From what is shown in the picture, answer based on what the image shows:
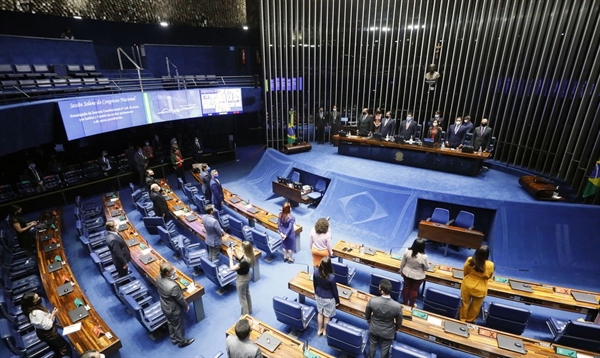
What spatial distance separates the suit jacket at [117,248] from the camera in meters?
5.58

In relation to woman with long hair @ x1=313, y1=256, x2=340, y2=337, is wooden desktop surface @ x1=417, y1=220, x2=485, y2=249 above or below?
below

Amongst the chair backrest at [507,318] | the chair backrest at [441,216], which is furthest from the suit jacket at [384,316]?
the chair backrest at [441,216]

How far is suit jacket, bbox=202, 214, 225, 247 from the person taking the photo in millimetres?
6047

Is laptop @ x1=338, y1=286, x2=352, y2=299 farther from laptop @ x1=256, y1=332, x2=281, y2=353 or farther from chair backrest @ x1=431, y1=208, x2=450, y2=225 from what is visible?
chair backrest @ x1=431, y1=208, x2=450, y2=225

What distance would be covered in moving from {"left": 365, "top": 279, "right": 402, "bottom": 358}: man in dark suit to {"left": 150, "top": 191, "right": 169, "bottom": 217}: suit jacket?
614 centimetres

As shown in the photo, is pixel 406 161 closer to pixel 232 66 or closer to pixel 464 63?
pixel 464 63

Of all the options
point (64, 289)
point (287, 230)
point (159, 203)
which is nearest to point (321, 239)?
point (287, 230)

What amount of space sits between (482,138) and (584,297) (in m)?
5.78

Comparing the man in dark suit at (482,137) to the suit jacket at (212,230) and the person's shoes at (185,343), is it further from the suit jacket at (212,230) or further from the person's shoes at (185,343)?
the person's shoes at (185,343)

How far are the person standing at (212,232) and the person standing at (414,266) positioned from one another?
3641mm

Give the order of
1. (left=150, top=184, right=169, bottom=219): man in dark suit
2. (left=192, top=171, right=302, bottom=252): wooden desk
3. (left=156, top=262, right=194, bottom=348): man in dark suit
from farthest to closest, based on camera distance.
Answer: (left=150, top=184, right=169, bottom=219): man in dark suit → (left=192, top=171, right=302, bottom=252): wooden desk → (left=156, top=262, right=194, bottom=348): man in dark suit

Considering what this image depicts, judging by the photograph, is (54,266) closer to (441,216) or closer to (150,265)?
(150,265)

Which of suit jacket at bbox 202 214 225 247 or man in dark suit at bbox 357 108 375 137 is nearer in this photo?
suit jacket at bbox 202 214 225 247

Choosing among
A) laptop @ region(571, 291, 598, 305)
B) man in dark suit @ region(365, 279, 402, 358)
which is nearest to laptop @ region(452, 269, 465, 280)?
laptop @ region(571, 291, 598, 305)
